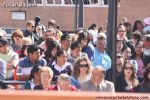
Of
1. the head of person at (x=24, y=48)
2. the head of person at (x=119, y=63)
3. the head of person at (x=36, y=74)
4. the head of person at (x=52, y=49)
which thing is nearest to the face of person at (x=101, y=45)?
the head of person at (x=119, y=63)

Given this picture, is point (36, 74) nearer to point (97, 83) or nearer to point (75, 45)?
point (97, 83)

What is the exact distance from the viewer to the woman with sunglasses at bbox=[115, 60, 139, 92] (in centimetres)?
727

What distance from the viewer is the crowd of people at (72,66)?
6406 mm

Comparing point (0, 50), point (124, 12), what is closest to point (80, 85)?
point (0, 50)

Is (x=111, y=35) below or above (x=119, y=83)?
above

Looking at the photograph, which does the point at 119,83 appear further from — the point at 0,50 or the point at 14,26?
the point at 14,26

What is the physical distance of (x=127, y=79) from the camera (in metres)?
7.33

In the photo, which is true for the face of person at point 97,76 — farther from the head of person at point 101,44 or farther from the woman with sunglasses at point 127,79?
the head of person at point 101,44

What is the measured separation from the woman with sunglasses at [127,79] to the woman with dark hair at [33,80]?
140cm

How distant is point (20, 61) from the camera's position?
7.52 m

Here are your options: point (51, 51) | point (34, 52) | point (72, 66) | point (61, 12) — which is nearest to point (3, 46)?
point (34, 52)

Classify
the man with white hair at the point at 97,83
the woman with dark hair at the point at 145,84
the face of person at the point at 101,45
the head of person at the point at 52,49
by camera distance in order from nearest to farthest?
the man with white hair at the point at 97,83 < the woman with dark hair at the point at 145,84 < the head of person at the point at 52,49 < the face of person at the point at 101,45

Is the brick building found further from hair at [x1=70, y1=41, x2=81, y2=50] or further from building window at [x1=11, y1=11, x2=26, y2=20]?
hair at [x1=70, y1=41, x2=81, y2=50]

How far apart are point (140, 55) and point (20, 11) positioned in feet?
73.4
